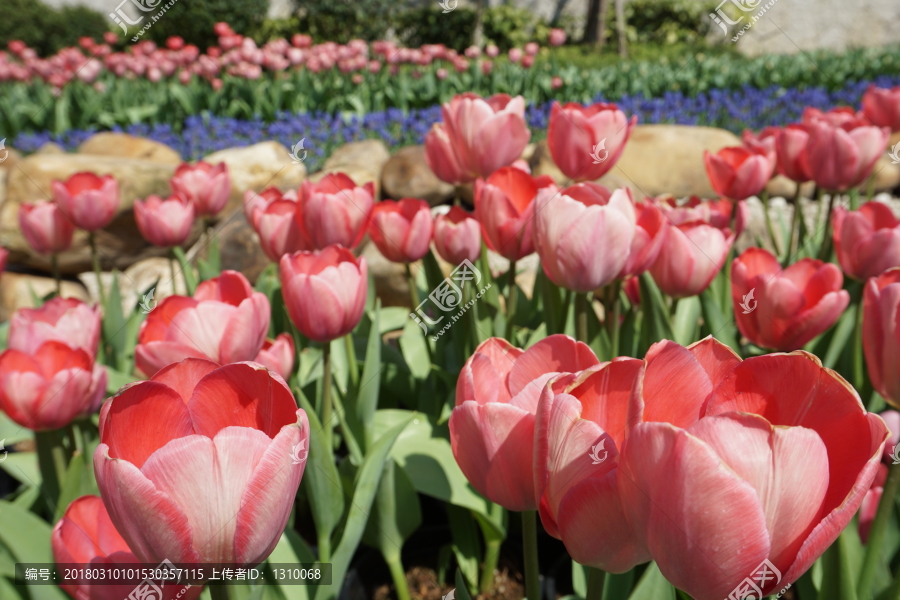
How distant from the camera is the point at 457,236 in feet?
5.10

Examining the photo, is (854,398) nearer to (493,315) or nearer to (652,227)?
(652,227)

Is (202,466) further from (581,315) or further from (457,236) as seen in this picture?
(457,236)

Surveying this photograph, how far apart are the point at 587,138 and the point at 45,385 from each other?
3.98 feet

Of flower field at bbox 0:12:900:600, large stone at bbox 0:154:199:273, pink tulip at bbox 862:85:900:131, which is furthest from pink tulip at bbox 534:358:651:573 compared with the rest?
large stone at bbox 0:154:199:273

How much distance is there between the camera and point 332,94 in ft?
21.4

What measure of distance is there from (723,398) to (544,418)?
0.15 meters

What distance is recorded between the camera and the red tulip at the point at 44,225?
198 centimetres

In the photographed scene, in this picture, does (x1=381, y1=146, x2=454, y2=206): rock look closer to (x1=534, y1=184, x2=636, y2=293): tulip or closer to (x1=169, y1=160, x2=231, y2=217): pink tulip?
(x1=169, y1=160, x2=231, y2=217): pink tulip

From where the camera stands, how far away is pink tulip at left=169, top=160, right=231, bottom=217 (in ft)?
6.66

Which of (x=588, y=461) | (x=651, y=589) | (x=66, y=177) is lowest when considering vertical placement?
(x=66, y=177)

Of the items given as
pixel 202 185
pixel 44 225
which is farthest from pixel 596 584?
pixel 44 225

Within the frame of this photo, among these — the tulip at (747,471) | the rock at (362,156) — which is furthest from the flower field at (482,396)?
the rock at (362,156)

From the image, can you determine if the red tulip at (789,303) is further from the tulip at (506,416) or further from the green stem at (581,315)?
the tulip at (506,416)

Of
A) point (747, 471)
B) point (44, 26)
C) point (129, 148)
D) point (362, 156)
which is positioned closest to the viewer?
point (747, 471)
